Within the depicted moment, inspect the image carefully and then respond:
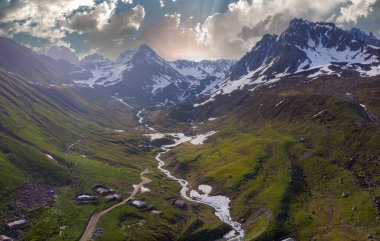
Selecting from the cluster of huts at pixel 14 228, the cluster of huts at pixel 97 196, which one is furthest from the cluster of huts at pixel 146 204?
the cluster of huts at pixel 14 228

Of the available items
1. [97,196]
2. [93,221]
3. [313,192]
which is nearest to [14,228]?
[93,221]

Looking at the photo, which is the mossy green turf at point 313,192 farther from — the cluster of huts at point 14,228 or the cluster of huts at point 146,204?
the cluster of huts at point 14,228

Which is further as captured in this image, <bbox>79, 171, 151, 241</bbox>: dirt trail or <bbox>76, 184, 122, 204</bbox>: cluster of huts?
<bbox>76, 184, 122, 204</bbox>: cluster of huts

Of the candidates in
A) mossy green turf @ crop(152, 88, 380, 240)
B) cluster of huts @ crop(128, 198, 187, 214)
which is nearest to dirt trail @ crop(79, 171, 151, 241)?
cluster of huts @ crop(128, 198, 187, 214)

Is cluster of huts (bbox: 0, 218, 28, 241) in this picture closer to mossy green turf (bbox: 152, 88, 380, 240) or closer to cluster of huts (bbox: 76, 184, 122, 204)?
cluster of huts (bbox: 76, 184, 122, 204)

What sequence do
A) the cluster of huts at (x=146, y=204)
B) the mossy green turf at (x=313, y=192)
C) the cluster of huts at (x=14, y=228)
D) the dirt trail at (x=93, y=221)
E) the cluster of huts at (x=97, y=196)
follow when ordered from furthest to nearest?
the cluster of huts at (x=97, y=196) < the cluster of huts at (x=146, y=204) < the mossy green turf at (x=313, y=192) < the dirt trail at (x=93, y=221) < the cluster of huts at (x=14, y=228)

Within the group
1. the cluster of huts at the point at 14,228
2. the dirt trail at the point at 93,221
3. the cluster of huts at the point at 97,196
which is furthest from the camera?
the cluster of huts at the point at 97,196

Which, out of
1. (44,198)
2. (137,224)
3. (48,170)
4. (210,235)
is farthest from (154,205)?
(48,170)

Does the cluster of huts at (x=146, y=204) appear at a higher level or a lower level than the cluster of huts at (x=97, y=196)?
lower

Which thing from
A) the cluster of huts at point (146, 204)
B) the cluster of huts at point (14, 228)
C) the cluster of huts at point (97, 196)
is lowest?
the cluster of huts at point (14, 228)

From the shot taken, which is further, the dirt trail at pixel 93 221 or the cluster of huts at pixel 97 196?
the cluster of huts at pixel 97 196
